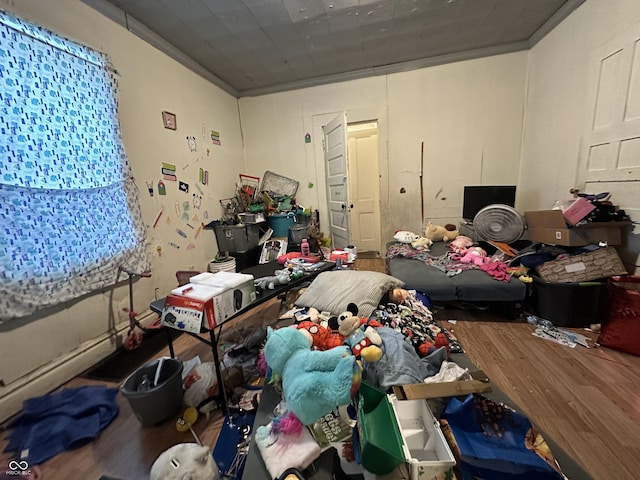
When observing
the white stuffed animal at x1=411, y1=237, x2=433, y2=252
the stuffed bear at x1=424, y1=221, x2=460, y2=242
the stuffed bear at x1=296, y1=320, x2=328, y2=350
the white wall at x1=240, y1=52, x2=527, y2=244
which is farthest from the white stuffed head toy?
the stuffed bear at x1=296, y1=320, x2=328, y2=350

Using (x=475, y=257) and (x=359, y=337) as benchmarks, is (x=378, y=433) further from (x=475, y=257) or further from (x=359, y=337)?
(x=475, y=257)

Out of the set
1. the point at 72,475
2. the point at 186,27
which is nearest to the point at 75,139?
the point at 186,27

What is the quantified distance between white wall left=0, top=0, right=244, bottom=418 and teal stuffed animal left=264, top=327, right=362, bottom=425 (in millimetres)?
1700

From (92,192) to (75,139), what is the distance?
14.4 inches

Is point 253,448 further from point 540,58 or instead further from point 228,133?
point 540,58

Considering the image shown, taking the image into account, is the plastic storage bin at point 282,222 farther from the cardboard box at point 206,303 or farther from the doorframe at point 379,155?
the cardboard box at point 206,303

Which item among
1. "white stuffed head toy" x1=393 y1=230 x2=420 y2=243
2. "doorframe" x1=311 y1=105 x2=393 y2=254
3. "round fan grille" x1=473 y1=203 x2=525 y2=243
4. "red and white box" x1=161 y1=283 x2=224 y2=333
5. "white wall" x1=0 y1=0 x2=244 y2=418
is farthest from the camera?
"doorframe" x1=311 y1=105 x2=393 y2=254

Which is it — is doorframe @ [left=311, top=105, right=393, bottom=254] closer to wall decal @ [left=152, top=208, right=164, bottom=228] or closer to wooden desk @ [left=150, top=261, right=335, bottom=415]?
wooden desk @ [left=150, top=261, right=335, bottom=415]

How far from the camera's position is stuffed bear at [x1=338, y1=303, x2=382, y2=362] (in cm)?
114

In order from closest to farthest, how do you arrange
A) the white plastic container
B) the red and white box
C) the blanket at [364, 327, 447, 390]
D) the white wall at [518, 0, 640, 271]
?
the white plastic container → the blanket at [364, 327, 447, 390] → the red and white box → the white wall at [518, 0, 640, 271]

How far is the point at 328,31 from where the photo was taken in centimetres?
260

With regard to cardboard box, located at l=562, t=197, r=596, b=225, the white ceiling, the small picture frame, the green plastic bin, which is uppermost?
→ the white ceiling

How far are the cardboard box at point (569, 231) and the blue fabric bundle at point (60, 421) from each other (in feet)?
10.9

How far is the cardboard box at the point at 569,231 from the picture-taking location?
6.17 feet
